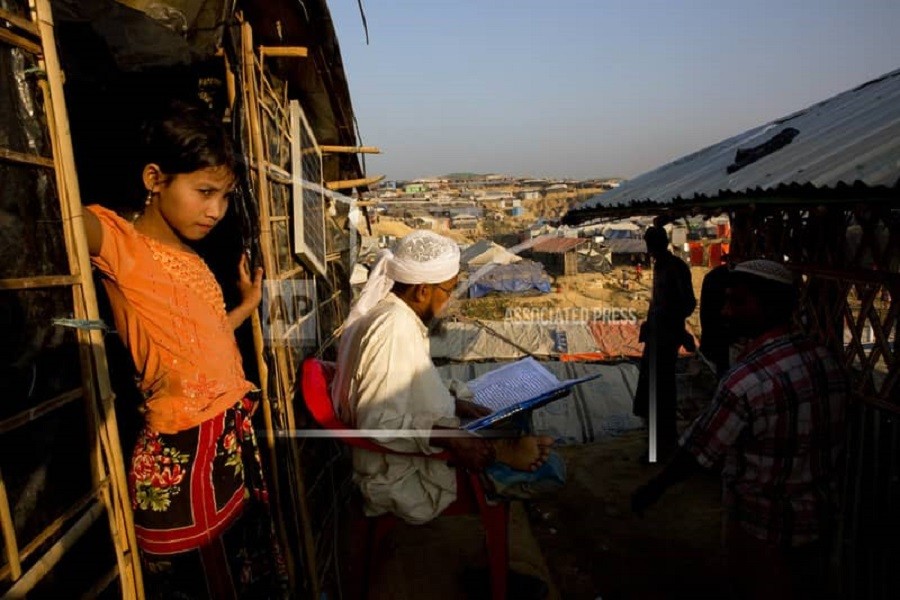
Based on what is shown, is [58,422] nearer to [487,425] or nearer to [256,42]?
[487,425]

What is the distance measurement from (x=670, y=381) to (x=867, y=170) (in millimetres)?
3686

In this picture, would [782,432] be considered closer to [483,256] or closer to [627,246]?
[483,256]

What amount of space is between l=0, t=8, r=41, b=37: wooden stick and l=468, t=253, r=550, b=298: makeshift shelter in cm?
2499

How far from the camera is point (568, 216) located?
6.39 m

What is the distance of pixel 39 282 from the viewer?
48.6 inches

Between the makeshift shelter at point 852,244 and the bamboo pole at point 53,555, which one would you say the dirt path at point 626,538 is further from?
the bamboo pole at point 53,555

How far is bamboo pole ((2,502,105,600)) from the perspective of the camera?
3.56ft

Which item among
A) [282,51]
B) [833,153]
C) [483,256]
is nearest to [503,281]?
[483,256]

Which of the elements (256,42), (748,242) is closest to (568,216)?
(748,242)

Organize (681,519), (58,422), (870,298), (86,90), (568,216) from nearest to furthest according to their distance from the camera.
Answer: (58,422)
(86,90)
(870,298)
(681,519)
(568,216)

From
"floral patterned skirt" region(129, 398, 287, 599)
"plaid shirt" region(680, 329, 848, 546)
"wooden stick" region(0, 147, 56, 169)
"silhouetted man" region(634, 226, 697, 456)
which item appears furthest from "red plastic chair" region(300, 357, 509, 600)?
"silhouetted man" region(634, 226, 697, 456)

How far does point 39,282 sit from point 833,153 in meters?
3.27

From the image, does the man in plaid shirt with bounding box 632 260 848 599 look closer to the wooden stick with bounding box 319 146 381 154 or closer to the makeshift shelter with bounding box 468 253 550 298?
the wooden stick with bounding box 319 146 381 154

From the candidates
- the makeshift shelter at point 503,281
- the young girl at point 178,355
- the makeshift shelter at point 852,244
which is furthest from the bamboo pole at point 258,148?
the makeshift shelter at point 503,281
